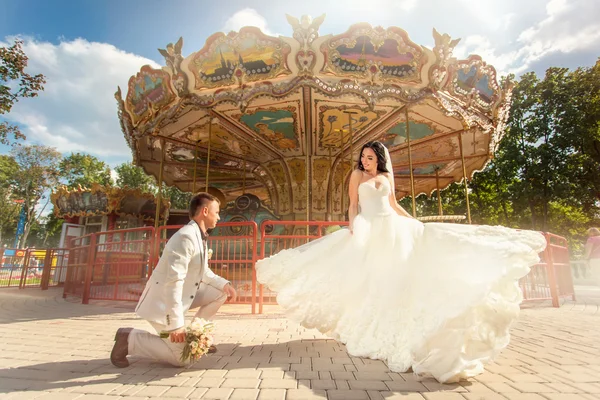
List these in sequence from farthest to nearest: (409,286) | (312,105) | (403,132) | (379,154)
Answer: (403,132) < (312,105) < (379,154) < (409,286)

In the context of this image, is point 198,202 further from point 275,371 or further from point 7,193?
point 7,193

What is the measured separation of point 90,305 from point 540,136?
24.9m

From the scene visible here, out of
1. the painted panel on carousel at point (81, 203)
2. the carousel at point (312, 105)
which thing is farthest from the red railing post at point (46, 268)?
the painted panel on carousel at point (81, 203)

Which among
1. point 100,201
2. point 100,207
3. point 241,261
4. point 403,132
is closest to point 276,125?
point 403,132

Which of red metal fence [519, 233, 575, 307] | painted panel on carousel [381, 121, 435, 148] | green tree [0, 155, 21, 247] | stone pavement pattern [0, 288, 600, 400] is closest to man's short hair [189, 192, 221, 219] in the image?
stone pavement pattern [0, 288, 600, 400]

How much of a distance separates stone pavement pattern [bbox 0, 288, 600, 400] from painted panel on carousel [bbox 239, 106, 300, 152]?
5.98 metres

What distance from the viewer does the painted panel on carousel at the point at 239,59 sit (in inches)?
256

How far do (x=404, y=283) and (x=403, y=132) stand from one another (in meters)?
8.38

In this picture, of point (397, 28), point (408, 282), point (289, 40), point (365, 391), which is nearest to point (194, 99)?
point (289, 40)

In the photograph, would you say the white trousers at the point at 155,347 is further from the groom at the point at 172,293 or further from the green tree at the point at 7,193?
the green tree at the point at 7,193

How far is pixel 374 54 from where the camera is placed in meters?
6.66

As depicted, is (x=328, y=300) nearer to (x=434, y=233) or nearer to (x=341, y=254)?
(x=341, y=254)

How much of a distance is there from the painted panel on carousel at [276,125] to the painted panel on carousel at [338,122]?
0.81 meters

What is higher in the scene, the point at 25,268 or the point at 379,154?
the point at 379,154
